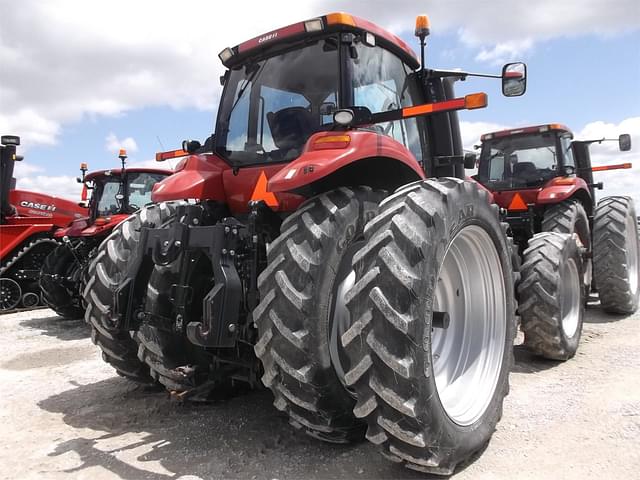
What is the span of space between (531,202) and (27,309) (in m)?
8.34

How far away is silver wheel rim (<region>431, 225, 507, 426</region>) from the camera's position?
3197 millimetres

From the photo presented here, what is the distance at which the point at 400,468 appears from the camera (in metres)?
2.66

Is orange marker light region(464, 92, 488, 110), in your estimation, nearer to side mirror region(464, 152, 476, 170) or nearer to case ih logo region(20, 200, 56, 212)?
side mirror region(464, 152, 476, 170)

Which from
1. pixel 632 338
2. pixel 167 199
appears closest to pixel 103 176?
pixel 167 199

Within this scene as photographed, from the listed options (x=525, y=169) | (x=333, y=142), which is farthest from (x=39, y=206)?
(x=333, y=142)

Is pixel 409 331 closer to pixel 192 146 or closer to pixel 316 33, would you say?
pixel 316 33

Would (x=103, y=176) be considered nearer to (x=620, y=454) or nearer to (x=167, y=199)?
(x=167, y=199)

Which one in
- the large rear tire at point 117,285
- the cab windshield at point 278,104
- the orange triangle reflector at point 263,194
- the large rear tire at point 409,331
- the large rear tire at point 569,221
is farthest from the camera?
the large rear tire at point 569,221

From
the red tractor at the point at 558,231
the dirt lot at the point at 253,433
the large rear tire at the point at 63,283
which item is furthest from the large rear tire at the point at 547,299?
the large rear tire at the point at 63,283

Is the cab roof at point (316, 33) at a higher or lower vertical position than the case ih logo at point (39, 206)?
higher

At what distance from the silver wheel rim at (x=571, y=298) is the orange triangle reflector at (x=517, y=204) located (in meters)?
1.68

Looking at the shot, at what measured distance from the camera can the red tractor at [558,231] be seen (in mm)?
4586

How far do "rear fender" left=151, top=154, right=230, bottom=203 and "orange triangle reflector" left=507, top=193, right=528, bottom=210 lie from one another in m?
4.38

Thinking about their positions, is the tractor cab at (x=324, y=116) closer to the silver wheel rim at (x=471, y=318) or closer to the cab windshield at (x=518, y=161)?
the silver wheel rim at (x=471, y=318)
